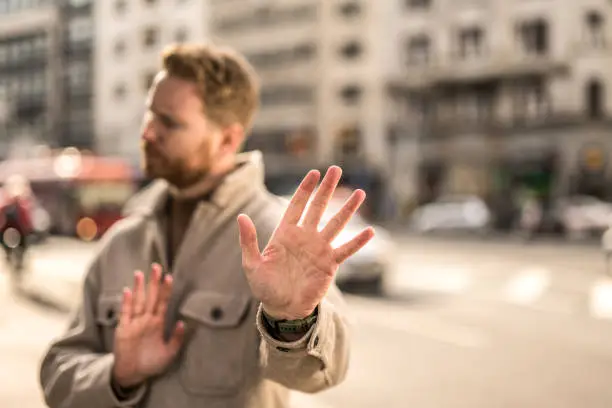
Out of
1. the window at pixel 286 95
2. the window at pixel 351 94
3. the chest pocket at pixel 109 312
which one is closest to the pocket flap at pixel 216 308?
the chest pocket at pixel 109 312

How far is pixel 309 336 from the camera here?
209cm

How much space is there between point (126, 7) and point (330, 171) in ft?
25.1

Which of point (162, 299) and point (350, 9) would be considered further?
point (350, 9)

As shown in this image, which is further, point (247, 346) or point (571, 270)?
point (571, 270)

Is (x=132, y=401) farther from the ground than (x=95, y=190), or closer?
farther from the ground

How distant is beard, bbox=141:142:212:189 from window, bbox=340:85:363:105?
160ft

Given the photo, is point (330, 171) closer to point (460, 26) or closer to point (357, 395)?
point (357, 395)

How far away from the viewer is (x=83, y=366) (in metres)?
2.46

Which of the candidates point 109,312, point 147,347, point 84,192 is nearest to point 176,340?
point 147,347

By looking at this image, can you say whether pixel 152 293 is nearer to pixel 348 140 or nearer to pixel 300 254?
pixel 300 254

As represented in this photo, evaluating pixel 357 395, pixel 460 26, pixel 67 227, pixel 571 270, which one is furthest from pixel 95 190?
pixel 357 395

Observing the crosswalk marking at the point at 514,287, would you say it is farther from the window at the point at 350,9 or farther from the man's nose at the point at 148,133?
the window at the point at 350,9

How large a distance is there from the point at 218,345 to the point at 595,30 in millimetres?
39669

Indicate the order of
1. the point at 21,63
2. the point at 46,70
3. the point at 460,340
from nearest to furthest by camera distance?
the point at 460,340 < the point at 21,63 < the point at 46,70
